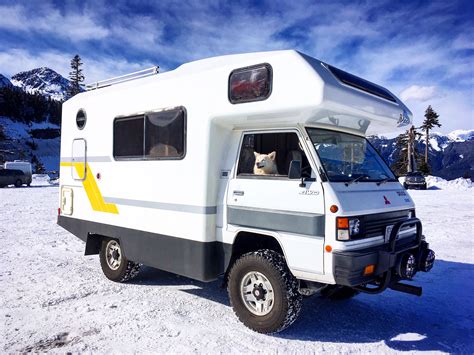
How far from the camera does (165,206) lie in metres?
5.43

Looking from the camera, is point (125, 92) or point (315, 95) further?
point (125, 92)

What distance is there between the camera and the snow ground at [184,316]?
422 centimetres

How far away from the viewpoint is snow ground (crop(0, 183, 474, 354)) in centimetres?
422

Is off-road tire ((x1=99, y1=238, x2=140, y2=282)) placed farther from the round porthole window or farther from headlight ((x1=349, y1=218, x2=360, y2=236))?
headlight ((x1=349, y1=218, x2=360, y2=236))

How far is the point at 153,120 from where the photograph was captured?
573 cm

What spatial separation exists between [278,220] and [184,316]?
1.90 m

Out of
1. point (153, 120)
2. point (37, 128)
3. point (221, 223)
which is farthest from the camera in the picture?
point (37, 128)

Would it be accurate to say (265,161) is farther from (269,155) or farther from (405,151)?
(405,151)

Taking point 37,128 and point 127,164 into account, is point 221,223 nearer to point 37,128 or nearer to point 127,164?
point 127,164

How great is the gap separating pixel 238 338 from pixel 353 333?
4.66 feet

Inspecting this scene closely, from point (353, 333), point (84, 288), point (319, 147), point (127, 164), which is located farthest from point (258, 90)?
point (84, 288)

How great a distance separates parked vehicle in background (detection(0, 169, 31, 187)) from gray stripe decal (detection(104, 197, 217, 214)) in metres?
27.0

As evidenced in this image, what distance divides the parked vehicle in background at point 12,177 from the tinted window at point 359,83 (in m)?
30.6

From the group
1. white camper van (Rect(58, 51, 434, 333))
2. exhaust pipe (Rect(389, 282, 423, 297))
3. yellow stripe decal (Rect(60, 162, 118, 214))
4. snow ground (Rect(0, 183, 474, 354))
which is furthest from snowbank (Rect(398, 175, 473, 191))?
yellow stripe decal (Rect(60, 162, 118, 214))
